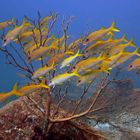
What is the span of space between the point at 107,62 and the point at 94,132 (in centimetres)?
144

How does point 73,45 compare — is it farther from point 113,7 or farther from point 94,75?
point 113,7

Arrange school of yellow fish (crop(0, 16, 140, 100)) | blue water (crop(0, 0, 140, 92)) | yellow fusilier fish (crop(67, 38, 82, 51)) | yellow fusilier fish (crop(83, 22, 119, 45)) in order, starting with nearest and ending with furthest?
1. school of yellow fish (crop(0, 16, 140, 100))
2. yellow fusilier fish (crop(83, 22, 119, 45))
3. yellow fusilier fish (crop(67, 38, 82, 51))
4. blue water (crop(0, 0, 140, 92))

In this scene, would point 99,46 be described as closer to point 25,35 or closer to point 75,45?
point 75,45

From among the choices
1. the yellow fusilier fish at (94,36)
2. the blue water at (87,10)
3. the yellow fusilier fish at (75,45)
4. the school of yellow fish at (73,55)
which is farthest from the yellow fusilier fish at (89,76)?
the blue water at (87,10)

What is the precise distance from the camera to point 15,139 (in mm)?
4898

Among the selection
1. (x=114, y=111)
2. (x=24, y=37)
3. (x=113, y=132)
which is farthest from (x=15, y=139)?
(x=114, y=111)

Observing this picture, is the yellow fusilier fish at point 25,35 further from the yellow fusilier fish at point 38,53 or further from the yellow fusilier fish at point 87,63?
the yellow fusilier fish at point 87,63

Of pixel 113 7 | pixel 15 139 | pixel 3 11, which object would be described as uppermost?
pixel 113 7

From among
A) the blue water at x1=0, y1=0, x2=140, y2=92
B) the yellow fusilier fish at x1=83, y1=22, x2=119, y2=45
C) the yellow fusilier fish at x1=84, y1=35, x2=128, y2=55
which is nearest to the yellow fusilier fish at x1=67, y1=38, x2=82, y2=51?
the yellow fusilier fish at x1=83, y1=22, x2=119, y2=45

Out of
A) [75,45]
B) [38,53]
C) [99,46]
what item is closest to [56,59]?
[38,53]

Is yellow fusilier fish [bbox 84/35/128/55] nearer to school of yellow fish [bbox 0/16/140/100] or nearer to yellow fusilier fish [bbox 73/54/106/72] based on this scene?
school of yellow fish [bbox 0/16/140/100]

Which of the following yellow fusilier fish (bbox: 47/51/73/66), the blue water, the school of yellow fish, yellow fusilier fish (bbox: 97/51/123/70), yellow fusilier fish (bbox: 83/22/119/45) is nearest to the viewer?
the school of yellow fish

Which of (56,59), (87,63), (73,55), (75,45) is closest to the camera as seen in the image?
(87,63)

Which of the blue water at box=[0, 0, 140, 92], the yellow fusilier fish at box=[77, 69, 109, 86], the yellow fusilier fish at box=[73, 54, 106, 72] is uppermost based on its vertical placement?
the blue water at box=[0, 0, 140, 92]
